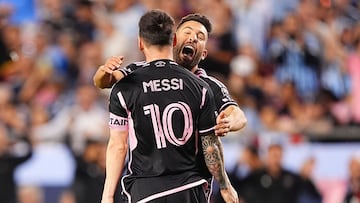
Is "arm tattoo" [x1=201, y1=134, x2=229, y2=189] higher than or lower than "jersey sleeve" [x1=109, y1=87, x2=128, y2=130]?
lower

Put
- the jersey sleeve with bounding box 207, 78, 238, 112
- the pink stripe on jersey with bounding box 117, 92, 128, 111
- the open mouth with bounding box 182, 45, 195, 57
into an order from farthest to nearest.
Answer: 1. the open mouth with bounding box 182, 45, 195, 57
2. the jersey sleeve with bounding box 207, 78, 238, 112
3. the pink stripe on jersey with bounding box 117, 92, 128, 111

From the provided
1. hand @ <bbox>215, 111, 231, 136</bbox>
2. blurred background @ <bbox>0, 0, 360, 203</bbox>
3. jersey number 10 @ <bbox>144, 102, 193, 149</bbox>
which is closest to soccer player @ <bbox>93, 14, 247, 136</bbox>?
hand @ <bbox>215, 111, 231, 136</bbox>

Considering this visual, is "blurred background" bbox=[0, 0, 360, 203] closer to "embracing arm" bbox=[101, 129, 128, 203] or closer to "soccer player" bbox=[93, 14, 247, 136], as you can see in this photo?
"soccer player" bbox=[93, 14, 247, 136]

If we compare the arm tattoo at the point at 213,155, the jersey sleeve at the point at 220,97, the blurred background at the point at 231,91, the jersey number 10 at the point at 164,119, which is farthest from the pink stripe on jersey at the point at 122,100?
the blurred background at the point at 231,91

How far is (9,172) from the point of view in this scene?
10.6 meters

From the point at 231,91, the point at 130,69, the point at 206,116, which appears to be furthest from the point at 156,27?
the point at 231,91

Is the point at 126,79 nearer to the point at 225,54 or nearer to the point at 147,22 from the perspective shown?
the point at 147,22

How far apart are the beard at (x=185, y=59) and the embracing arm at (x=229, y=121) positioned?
1.61 feet

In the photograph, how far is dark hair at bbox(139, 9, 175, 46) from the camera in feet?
17.7

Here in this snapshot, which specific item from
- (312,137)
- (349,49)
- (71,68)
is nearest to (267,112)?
(312,137)

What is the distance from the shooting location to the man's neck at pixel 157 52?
5469mm

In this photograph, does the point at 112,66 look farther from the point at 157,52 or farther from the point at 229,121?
the point at 229,121

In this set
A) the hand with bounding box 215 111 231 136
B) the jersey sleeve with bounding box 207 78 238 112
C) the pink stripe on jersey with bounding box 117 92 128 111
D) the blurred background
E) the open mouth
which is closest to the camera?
the hand with bounding box 215 111 231 136

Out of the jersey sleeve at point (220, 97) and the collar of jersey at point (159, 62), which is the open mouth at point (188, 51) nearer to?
the jersey sleeve at point (220, 97)
